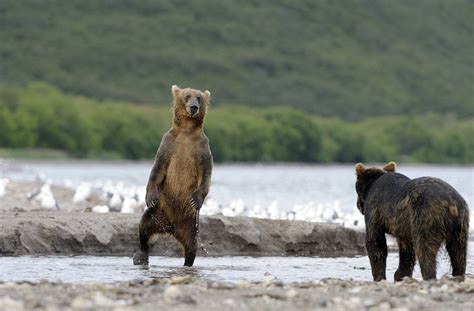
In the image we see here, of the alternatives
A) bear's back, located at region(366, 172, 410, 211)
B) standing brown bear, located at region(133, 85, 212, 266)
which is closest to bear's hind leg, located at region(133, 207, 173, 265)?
standing brown bear, located at region(133, 85, 212, 266)

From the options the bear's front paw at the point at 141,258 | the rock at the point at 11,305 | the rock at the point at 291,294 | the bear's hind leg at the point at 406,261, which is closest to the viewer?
the rock at the point at 11,305

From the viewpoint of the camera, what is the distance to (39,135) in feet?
342

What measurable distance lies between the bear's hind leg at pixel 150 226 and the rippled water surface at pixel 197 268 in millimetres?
181

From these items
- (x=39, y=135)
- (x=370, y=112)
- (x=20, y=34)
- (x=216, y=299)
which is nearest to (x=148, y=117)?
(x=39, y=135)

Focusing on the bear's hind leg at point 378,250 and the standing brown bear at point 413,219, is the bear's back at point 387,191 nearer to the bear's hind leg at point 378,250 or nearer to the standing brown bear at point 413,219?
the standing brown bear at point 413,219

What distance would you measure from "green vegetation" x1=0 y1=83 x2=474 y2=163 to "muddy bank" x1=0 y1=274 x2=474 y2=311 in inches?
3554

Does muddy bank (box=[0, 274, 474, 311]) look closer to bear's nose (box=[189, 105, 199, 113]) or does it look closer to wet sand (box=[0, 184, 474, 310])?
wet sand (box=[0, 184, 474, 310])

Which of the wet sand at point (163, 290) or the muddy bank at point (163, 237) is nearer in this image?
the wet sand at point (163, 290)

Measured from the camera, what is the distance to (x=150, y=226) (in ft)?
Answer: 40.9

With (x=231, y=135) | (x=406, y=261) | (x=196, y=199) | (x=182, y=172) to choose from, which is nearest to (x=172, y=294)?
(x=406, y=261)

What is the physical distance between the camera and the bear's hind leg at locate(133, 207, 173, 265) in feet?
40.7

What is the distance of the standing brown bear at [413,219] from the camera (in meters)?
10.1

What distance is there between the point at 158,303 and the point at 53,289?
1058mm

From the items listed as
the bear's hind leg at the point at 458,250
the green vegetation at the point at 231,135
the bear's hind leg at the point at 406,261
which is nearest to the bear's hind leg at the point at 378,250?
the bear's hind leg at the point at 406,261
